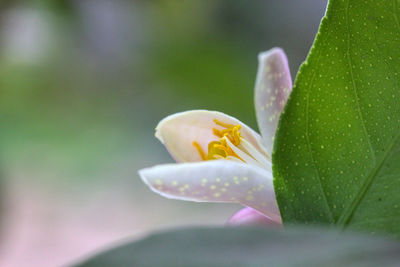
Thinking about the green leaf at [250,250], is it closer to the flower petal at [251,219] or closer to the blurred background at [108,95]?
the flower petal at [251,219]

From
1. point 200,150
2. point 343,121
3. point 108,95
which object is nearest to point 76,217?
point 108,95

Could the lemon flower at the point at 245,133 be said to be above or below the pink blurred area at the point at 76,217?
above

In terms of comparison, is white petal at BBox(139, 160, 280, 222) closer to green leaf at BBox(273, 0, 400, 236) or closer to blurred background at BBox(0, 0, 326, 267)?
green leaf at BBox(273, 0, 400, 236)

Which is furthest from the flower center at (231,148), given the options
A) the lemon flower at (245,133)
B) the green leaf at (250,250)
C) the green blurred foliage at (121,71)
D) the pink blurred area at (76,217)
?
the green blurred foliage at (121,71)

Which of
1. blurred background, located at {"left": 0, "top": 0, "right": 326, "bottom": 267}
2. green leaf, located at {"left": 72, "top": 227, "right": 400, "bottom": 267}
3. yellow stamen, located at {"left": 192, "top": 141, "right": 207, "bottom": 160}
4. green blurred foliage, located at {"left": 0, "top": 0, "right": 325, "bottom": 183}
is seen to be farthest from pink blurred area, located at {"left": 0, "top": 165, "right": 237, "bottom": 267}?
green leaf, located at {"left": 72, "top": 227, "right": 400, "bottom": 267}

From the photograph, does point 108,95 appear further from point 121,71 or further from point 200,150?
point 200,150

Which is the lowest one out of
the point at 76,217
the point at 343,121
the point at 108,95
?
the point at 76,217
